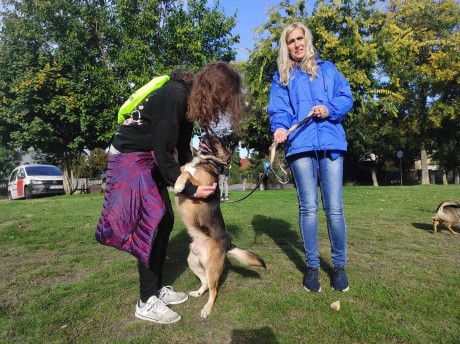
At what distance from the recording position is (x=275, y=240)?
5.48 meters

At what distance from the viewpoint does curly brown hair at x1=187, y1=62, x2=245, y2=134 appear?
262cm

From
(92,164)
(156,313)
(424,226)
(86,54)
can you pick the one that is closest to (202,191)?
(156,313)

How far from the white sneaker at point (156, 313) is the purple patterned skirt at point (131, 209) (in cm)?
34

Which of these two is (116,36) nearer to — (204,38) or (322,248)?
(204,38)

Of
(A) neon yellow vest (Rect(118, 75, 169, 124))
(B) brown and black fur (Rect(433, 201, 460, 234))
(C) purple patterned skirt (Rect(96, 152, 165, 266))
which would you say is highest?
A: (A) neon yellow vest (Rect(118, 75, 169, 124))

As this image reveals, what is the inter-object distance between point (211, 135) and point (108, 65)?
19559 mm


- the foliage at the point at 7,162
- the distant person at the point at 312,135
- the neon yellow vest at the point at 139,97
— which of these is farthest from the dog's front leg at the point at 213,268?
the foliage at the point at 7,162

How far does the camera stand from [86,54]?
2053 cm

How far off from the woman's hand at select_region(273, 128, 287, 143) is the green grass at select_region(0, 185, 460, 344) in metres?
1.37

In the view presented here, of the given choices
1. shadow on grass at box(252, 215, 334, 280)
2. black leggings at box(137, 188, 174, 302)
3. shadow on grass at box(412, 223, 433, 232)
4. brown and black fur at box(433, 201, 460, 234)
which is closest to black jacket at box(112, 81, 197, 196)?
black leggings at box(137, 188, 174, 302)

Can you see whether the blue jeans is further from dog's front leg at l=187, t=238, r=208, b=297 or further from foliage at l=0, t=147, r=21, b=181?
foliage at l=0, t=147, r=21, b=181

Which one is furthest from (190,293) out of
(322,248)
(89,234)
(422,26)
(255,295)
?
(422,26)

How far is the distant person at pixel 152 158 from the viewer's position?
8.66 feet

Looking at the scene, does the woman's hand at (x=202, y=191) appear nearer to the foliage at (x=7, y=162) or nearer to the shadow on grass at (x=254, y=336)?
the shadow on grass at (x=254, y=336)
